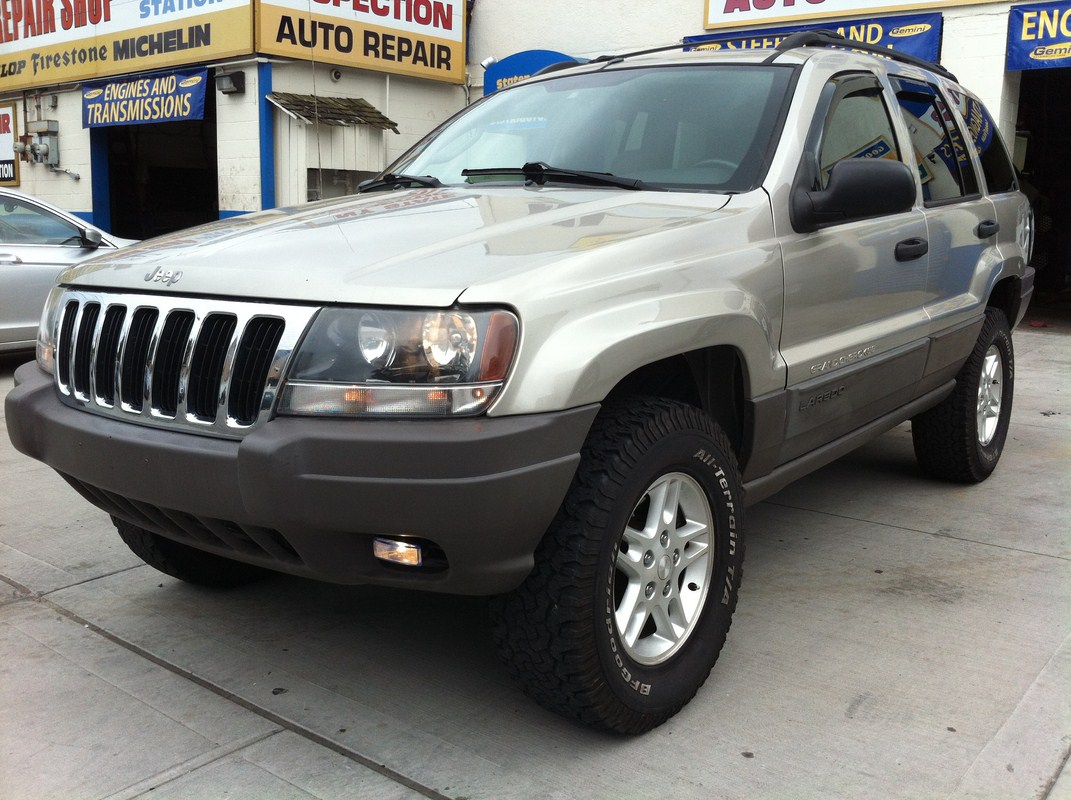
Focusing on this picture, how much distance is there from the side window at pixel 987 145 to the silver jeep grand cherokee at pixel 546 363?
3.77ft

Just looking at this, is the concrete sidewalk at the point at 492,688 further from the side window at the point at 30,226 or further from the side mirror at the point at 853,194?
the side window at the point at 30,226

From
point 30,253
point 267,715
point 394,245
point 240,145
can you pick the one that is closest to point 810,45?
point 394,245

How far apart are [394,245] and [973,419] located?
3.22 metres

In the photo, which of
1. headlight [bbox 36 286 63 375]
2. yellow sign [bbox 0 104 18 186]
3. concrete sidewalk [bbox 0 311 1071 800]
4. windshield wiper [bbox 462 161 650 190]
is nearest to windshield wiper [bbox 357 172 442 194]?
windshield wiper [bbox 462 161 650 190]

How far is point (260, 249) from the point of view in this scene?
8.48 feet

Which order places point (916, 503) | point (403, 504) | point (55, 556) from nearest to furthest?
point (403, 504)
point (55, 556)
point (916, 503)

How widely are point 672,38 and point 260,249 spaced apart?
34.7 feet

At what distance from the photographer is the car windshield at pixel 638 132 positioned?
329cm

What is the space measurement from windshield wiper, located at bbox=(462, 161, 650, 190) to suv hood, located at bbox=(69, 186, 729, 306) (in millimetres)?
77

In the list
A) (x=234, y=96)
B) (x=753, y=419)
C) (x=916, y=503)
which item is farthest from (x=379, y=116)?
(x=753, y=419)

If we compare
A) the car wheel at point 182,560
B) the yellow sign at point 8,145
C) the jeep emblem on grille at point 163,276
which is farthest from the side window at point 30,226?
the yellow sign at point 8,145

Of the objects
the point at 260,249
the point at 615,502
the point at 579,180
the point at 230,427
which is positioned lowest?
the point at 615,502

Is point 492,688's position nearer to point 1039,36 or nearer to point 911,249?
point 911,249

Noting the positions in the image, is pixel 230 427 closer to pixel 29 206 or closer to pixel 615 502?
pixel 615 502
